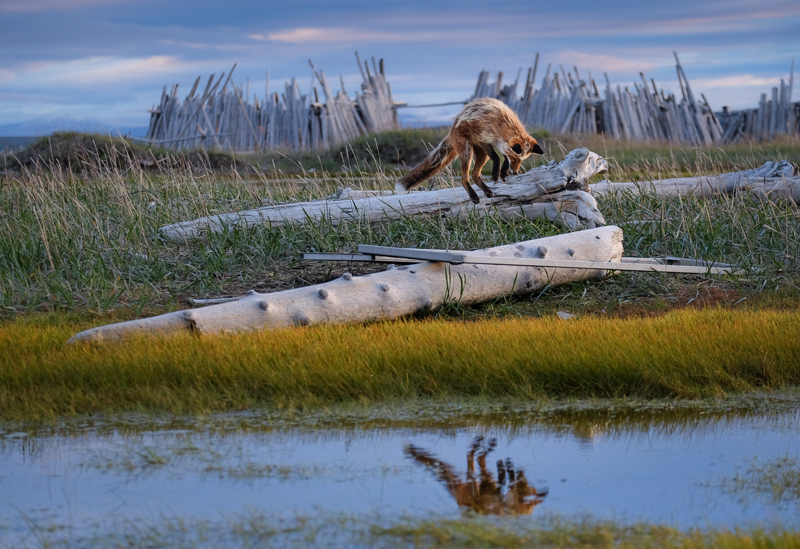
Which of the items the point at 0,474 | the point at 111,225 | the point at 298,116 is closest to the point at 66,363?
the point at 0,474

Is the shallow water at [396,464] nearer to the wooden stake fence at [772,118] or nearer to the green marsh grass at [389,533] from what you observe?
the green marsh grass at [389,533]

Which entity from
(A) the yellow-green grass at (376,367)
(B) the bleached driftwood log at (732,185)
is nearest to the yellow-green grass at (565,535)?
(A) the yellow-green grass at (376,367)

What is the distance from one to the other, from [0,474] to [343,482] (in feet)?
5.16

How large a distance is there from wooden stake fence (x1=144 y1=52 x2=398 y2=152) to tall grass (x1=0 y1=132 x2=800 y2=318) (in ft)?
50.5

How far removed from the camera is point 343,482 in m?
3.46

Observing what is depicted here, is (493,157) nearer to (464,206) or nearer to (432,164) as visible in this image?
(432,164)

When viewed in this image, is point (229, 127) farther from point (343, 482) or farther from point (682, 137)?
point (343, 482)

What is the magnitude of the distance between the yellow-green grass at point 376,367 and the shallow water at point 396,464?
10.8 inches

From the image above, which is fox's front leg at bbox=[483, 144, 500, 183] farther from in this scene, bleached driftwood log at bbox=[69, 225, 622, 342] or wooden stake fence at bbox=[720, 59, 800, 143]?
wooden stake fence at bbox=[720, 59, 800, 143]

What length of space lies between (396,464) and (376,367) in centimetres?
154

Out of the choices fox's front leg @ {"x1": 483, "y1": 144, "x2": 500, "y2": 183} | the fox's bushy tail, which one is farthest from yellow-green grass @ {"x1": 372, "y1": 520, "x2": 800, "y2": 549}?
the fox's bushy tail

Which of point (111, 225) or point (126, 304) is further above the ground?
point (111, 225)

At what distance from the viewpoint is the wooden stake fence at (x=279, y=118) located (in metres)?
25.2

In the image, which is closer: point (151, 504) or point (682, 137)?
point (151, 504)
